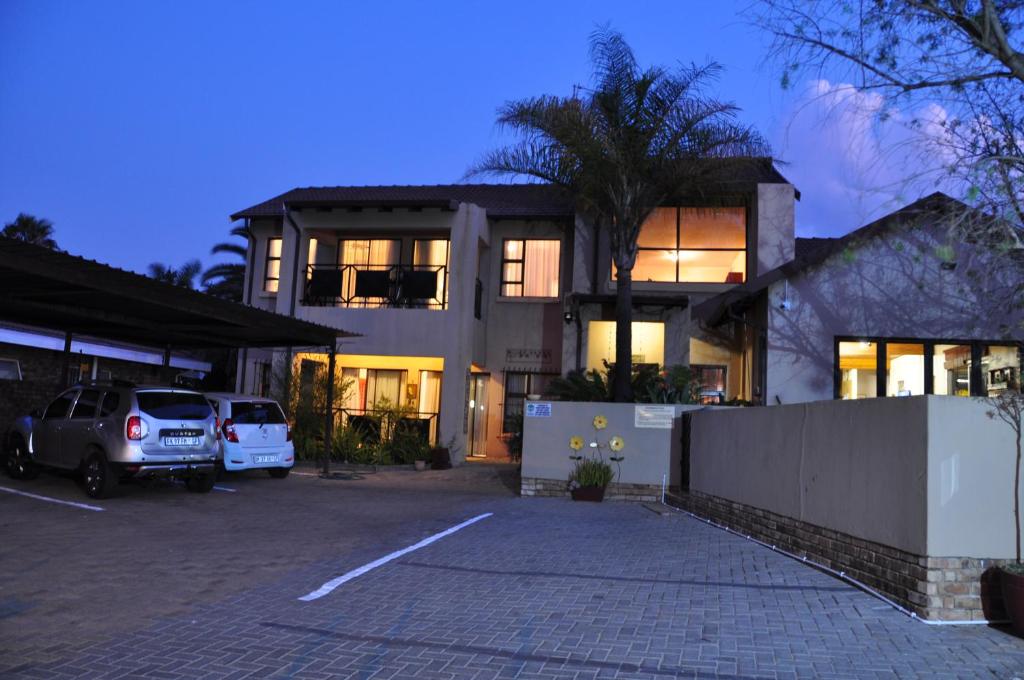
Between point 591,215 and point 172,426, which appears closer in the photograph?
point 172,426

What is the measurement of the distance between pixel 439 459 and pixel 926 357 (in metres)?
10.3

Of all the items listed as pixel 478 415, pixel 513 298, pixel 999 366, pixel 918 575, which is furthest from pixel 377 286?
pixel 918 575

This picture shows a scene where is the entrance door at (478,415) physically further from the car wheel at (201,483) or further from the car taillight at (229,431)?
the car wheel at (201,483)

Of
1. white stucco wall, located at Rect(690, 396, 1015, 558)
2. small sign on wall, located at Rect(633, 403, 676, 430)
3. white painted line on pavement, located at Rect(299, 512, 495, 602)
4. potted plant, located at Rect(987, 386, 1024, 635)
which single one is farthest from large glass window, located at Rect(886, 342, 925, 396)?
potted plant, located at Rect(987, 386, 1024, 635)

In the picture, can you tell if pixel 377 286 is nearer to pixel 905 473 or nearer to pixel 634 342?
pixel 634 342

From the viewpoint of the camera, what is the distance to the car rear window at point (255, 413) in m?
14.6

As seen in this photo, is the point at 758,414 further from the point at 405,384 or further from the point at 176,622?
the point at 405,384

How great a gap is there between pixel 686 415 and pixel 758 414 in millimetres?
3628

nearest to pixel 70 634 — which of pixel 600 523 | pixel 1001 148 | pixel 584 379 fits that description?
pixel 600 523

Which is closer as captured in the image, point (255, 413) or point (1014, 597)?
point (1014, 597)

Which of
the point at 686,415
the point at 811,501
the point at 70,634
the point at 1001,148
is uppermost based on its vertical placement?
the point at 1001,148

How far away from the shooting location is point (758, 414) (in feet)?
34.0

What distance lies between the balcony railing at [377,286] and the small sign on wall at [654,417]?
319 inches

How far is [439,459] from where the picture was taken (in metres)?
18.9
